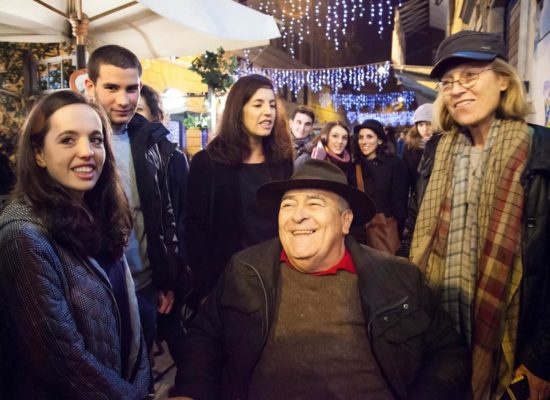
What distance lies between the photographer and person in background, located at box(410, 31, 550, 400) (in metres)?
2.02

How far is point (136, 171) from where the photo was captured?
2775 millimetres

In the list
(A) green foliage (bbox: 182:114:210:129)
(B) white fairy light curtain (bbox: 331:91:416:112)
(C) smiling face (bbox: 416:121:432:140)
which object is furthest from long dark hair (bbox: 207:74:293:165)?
(B) white fairy light curtain (bbox: 331:91:416:112)

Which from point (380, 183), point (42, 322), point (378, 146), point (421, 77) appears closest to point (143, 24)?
point (378, 146)

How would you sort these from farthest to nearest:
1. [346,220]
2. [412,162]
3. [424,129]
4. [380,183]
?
[424,129]
[412,162]
[380,183]
[346,220]

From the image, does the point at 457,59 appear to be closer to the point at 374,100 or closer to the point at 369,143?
the point at 369,143

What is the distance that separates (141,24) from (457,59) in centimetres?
350

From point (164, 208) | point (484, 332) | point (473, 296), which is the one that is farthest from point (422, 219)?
point (164, 208)

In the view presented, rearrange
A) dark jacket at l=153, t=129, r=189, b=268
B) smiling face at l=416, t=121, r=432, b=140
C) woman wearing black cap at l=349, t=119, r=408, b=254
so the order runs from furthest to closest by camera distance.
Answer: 1. smiling face at l=416, t=121, r=432, b=140
2. woman wearing black cap at l=349, t=119, r=408, b=254
3. dark jacket at l=153, t=129, r=189, b=268

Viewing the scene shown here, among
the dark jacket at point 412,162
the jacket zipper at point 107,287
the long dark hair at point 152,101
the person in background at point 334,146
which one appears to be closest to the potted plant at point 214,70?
the person in background at point 334,146

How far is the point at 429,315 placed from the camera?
215 cm

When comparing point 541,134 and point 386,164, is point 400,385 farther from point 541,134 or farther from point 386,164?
point 386,164

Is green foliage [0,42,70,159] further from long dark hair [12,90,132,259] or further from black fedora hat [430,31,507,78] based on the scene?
black fedora hat [430,31,507,78]

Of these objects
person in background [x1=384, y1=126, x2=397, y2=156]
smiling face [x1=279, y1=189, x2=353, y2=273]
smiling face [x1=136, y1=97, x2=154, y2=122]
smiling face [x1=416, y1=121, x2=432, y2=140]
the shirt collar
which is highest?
smiling face [x1=136, y1=97, x2=154, y2=122]

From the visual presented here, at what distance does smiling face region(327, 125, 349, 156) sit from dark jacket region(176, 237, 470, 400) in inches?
129
